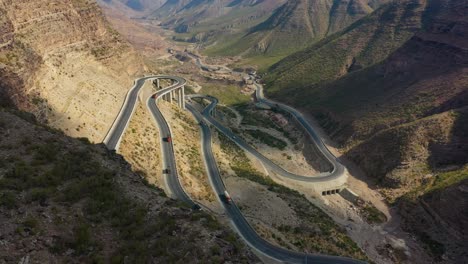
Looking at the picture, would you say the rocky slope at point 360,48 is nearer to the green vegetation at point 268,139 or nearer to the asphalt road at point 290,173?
the green vegetation at point 268,139

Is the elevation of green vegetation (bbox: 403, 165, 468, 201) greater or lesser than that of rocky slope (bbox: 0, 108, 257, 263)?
lesser

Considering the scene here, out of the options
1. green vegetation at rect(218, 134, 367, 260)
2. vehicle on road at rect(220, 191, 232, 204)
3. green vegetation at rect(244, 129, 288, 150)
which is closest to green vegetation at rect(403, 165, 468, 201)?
green vegetation at rect(218, 134, 367, 260)

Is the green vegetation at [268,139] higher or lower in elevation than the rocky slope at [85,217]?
lower

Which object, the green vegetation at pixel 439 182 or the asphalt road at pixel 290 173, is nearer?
the green vegetation at pixel 439 182

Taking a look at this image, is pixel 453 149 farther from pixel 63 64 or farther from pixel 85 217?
pixel 63 64

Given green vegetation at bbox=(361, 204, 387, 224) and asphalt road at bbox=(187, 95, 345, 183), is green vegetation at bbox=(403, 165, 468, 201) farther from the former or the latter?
asphalt road at bbox=(187, 95, 345, 183)

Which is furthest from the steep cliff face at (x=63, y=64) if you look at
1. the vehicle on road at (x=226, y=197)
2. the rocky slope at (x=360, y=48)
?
the rocky slope at (x=360, y=48)

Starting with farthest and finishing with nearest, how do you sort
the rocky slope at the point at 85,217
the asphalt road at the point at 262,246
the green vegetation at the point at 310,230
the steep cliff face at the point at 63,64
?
the steep cliff face at the point at 63,64
the green vegetation at the point at 310,230
the asphalt road at the point at 262,246
the rocky slope at the point at 85,217
